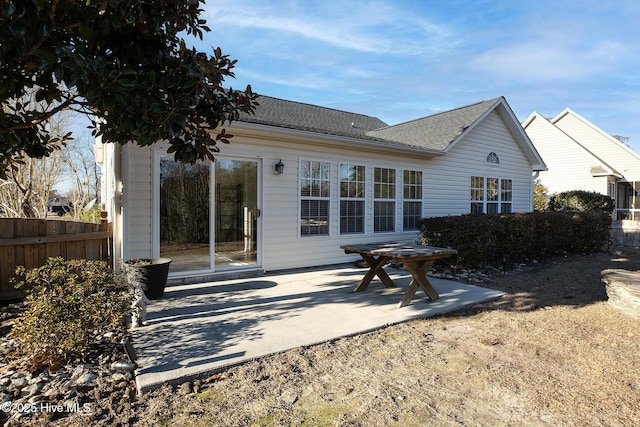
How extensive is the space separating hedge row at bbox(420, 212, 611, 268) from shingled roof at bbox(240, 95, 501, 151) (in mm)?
2425

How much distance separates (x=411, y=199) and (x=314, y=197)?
3.15m

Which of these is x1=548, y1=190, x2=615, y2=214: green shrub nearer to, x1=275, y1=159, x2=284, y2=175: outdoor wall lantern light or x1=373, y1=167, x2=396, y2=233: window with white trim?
x1=373, y1=167, x2=396, y2=233: window with white trim

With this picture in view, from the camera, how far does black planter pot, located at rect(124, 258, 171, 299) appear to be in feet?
16.6

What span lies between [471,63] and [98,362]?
19.4m

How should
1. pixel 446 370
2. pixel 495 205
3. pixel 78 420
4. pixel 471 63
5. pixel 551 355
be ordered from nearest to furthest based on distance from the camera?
pixel 78 420 → pixel 446 370 → pixel 551 355 → pixel 495 205 → pixel 471 63

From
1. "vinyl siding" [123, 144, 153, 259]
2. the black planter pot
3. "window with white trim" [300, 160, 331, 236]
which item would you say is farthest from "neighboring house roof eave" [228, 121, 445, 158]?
the black planter pot

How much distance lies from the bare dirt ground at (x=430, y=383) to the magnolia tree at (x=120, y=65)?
209 cm

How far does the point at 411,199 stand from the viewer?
31.8ft

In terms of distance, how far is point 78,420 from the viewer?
2359 mm

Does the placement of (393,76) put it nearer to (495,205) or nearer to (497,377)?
(495,205)

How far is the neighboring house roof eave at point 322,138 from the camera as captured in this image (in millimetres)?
6573

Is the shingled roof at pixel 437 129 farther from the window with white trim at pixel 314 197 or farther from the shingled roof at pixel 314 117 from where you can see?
the window with white trim at pixel 314 197

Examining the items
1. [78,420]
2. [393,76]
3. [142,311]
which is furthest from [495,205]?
[393,76]

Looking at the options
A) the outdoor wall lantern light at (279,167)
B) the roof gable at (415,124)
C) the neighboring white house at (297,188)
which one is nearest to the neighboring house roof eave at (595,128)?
the roof gable at (415,124)
